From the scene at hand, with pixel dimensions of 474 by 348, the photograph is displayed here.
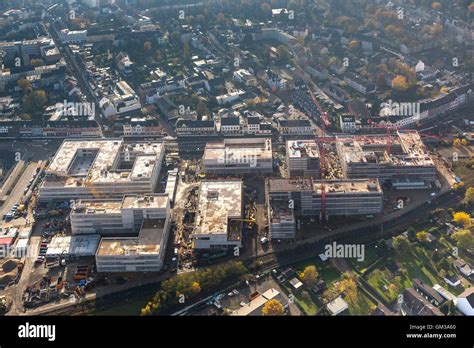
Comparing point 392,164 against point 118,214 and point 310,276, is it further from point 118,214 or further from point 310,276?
point 118,214

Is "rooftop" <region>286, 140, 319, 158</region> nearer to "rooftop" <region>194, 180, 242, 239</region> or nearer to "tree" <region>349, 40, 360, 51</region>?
"rooftop" <region>194, 180, 242, 239</region>

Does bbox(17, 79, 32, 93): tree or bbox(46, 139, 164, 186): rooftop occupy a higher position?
bbox(46, 139, 164, 186): rooftop

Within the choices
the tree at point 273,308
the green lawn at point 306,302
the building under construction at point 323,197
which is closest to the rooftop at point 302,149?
the building under construction at point 323,197

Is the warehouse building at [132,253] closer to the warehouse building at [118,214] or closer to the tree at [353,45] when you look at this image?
the warehouse building at [118,214]

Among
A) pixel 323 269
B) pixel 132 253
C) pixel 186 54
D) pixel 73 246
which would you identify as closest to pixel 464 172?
pixel 323 269

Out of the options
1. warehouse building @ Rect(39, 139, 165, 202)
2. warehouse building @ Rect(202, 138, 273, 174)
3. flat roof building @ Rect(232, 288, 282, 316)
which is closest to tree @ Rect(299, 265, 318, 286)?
flat roof building @ Rect(232, 288, 282, 316)

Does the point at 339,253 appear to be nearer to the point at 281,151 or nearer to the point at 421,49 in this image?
the point at 281,151
